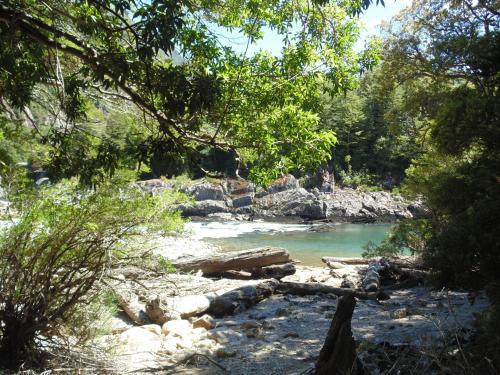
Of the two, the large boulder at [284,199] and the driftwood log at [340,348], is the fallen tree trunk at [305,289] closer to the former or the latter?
the driftwood log at [340,348]

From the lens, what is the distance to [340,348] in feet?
12.4

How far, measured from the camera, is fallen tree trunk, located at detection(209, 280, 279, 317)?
8102 millimetres

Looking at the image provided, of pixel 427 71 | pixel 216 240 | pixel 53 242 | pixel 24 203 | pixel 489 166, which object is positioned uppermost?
pixel 427 71

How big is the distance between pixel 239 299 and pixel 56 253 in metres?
4.41

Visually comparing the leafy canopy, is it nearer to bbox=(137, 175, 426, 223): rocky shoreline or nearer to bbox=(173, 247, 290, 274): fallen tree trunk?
bbox=(173, 247, 290, 274): fallen tree trunk

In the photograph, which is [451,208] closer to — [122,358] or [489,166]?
[489,166]

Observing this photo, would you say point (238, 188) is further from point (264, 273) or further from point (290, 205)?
point (264, 273)

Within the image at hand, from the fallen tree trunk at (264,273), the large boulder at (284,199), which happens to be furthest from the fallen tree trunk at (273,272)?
the large boulder at (284,199)

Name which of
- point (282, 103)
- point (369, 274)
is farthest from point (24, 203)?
point (369, 274)

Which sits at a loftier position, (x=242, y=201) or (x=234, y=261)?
(x=242, y=201)

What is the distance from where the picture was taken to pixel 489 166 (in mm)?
3939

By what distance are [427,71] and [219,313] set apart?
9.76 metres

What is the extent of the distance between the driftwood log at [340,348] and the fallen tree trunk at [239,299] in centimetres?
438

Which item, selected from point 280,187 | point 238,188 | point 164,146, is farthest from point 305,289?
point 238,188
